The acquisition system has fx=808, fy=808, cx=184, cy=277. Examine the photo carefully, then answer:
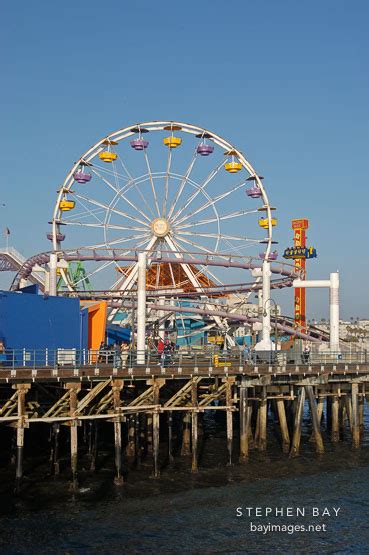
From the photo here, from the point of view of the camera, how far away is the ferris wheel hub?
62.0 m

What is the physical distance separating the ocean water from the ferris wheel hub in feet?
78.3

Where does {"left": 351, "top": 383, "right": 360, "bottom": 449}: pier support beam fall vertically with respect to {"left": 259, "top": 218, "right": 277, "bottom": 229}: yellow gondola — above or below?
below

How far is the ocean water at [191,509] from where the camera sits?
28609mm

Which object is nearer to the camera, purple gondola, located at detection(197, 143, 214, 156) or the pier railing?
the pier railing

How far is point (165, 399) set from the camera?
150ft

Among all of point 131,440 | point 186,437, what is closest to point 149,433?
point 186,437

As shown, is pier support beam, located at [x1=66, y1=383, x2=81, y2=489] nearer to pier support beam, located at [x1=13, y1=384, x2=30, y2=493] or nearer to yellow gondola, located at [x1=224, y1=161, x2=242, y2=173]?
pier support beam, located at [x1=13, y1=384, x2=30, y2=493]

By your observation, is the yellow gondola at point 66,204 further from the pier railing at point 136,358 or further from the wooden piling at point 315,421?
the wooden piling at point 315,421

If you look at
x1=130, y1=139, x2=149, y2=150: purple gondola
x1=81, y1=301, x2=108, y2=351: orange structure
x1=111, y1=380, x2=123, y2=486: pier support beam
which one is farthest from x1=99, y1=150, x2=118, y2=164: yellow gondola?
x1=111, y1=380, x2=123, y2=486: pier support beam

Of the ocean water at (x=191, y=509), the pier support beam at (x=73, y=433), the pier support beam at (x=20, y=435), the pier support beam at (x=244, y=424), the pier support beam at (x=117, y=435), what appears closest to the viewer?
the ocean water at (x=191, y=509)

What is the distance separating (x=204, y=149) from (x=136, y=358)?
22.8 m

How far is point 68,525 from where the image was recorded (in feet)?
98.1

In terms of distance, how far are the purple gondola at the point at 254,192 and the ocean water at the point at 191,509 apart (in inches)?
1063

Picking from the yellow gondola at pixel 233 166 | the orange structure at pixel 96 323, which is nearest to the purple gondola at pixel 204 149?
the yellow gondola at pixel 233 166
